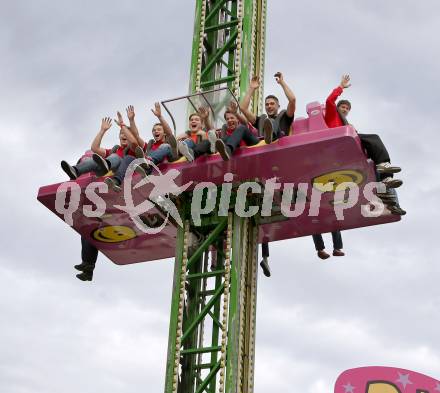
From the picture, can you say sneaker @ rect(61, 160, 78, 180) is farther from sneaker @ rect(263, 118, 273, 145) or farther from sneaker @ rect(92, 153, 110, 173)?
sneaker @ rect(263, 118, 273, 145)

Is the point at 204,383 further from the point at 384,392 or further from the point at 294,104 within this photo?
the point at 294,104

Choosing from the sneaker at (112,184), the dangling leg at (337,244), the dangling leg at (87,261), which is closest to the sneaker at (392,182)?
the dangling leg at (337,244)

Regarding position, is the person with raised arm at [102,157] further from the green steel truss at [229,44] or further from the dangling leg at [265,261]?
the dangling leg at [265,261]

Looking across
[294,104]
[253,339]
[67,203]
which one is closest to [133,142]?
[67,203]

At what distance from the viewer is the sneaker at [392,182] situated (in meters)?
10.0

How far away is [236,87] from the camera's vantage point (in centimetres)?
1155

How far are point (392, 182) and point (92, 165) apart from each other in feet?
11.1

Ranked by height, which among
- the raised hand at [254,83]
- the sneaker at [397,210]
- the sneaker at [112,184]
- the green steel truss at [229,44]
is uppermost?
the green steel truss at [229,44]

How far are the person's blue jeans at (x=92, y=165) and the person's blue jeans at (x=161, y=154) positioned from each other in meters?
0.51

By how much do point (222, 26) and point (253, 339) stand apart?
4.13 metres

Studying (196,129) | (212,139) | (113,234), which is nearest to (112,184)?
(196,129)

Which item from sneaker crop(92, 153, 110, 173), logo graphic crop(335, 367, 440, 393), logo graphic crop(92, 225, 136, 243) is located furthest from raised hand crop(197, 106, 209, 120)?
logo graphic crop(335, 367, 440, 393)

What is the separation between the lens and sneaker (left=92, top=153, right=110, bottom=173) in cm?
1095

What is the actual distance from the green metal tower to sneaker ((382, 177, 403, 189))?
159cm
